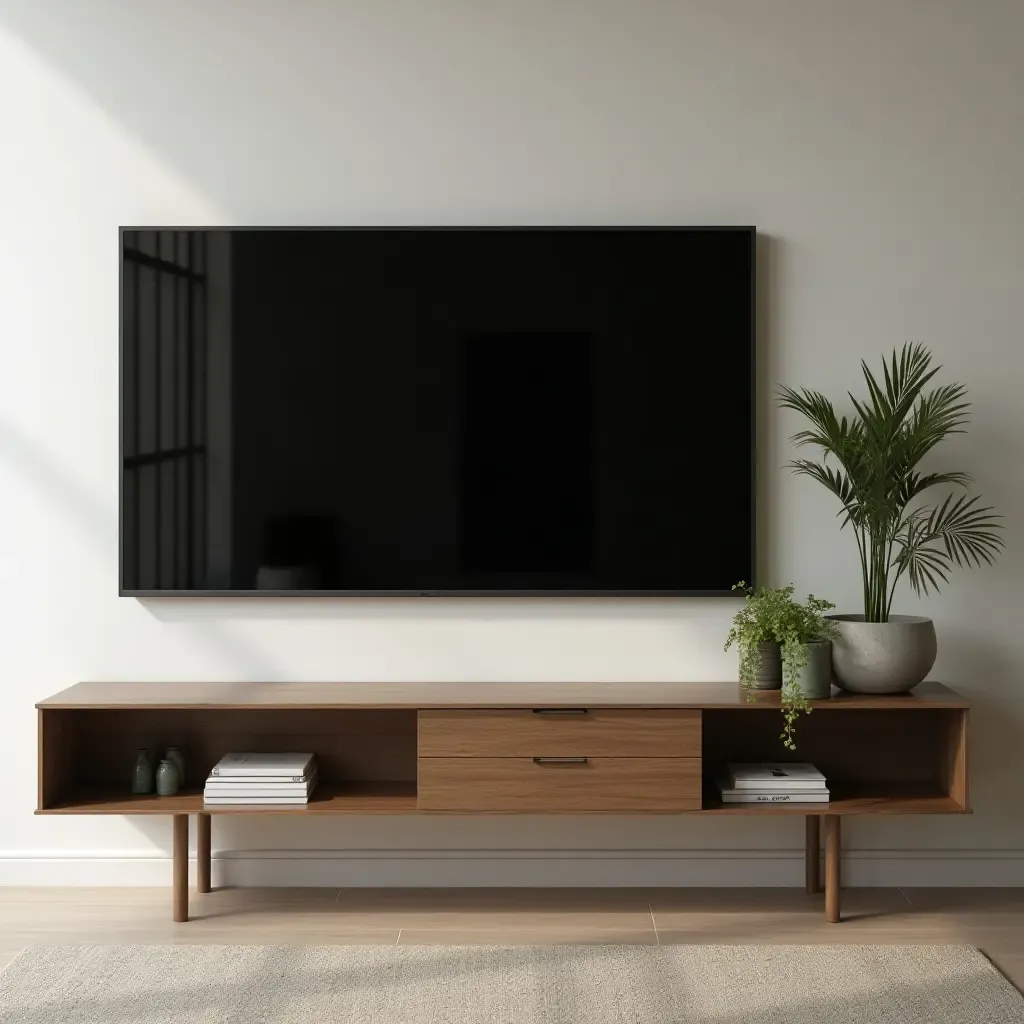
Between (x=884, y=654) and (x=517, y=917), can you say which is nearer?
(x=884, y=654)

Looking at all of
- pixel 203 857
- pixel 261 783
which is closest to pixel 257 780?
pixel 261 783

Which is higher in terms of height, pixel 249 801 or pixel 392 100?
pixel 392 100

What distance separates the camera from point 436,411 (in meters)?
3.14

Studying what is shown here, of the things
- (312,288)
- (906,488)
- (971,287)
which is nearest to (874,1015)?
(906,488)

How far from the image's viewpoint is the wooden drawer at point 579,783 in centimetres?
281

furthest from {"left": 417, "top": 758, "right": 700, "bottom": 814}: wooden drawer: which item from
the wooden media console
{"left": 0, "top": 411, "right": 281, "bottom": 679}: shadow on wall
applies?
{"left": 0, "top": 411, "right": 281, "bottom": 679}: shadow on wall

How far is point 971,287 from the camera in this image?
10.3 ft

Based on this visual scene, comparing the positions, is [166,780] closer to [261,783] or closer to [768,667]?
[261,783]

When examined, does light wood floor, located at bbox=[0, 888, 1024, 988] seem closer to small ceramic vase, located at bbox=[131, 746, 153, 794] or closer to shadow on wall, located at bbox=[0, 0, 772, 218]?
small ceramic vase, located at bbox=[131, 746, 153, 794]

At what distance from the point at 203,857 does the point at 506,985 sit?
1.05 m

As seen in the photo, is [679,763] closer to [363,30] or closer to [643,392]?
[643,392]

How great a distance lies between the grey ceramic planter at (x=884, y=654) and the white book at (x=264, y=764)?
4.74 feet

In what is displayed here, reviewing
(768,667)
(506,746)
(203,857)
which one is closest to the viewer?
(506,746)

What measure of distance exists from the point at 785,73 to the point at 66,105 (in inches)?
80.7
